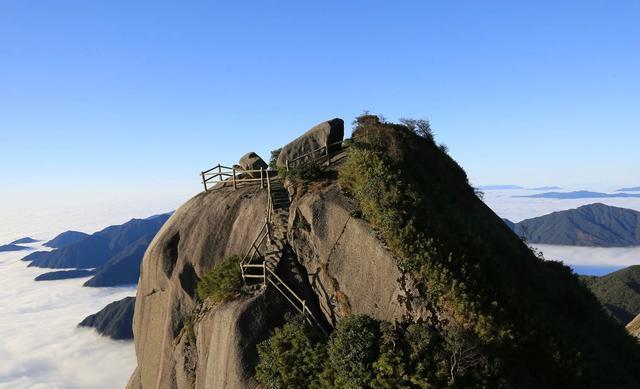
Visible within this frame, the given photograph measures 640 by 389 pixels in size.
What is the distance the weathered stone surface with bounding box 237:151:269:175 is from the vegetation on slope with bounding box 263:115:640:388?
1081cm

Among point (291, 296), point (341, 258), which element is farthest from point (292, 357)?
point (341, 258)

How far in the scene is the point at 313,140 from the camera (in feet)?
99.2

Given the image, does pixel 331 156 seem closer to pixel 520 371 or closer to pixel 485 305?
pixel 485 305

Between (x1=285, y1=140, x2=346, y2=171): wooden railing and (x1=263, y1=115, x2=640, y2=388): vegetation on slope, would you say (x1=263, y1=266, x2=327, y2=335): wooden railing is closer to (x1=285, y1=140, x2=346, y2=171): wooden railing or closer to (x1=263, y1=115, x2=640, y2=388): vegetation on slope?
(x1=263, y1=115, x2=640, y2=388): vegetation on slope

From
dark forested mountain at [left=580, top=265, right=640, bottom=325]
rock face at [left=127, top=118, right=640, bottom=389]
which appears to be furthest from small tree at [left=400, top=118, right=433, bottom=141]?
dark forested mountain at [left=580, top=265, right=640, bottom=325]

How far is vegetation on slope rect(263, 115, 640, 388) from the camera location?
17094 millimetres

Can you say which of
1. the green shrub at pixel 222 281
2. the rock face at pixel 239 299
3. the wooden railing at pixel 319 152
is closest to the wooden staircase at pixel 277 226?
the rock face at pixel 239 299

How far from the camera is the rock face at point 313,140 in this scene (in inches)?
1176

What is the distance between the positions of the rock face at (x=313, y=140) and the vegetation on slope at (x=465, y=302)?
10.8ft

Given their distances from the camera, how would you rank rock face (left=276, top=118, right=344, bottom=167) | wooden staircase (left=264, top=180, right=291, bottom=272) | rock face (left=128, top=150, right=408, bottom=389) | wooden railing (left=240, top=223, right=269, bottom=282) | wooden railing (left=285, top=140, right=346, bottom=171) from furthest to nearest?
rock face (left=276, top=118, right=344, bottom=167)
wooden railing (left=285, top=140, right=346, bottom=171)
wooden railing (left=240, top=223, right=269, bottom=282)
wooden staircase (left=264, top=180, right=291, bottom=272)
rock face (left=128, top=150, right=408, bottom=389)

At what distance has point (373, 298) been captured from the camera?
20594mm

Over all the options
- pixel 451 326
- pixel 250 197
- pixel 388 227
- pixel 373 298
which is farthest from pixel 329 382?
pixel 250 197

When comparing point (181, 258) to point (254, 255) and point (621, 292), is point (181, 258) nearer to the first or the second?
point (254, 255)

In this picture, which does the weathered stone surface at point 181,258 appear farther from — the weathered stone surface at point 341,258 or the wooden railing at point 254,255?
the weathered stone surface at point 341,258
